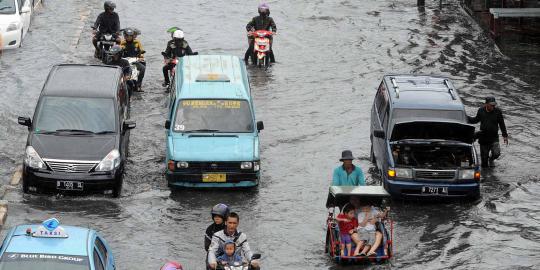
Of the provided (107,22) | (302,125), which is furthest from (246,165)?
(107,22)

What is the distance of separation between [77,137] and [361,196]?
6034 millimetres

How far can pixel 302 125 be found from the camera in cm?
2894

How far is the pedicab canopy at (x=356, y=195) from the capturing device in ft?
62.6

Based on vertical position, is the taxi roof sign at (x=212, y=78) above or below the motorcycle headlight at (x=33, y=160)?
above

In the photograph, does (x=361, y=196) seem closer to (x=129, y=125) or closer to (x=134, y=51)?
(x=129, y=125)

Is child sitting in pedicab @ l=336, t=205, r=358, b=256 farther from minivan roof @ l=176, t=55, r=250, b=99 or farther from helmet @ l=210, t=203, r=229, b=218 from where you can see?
minivan roof @ l=176, t=55, r=250, b=99

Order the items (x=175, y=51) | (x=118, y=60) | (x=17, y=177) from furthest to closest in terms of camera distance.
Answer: (x=175, y=51)
(x=118, y=60)
(x=17, y=177)

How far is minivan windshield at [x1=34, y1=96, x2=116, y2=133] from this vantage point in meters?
23.0

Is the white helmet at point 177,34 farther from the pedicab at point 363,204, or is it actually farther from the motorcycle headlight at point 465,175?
the pedicab at point 363,204

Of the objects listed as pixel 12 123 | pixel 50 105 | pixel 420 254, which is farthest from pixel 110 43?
pixel 420 254

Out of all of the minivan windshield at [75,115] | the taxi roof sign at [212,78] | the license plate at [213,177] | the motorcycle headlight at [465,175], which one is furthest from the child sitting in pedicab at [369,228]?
the taxi roof sign at [212,78]

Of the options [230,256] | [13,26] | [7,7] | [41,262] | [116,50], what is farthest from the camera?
[7,7]

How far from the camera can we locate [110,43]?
32.6 metres

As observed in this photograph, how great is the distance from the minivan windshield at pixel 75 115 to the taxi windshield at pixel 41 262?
7992 mm
